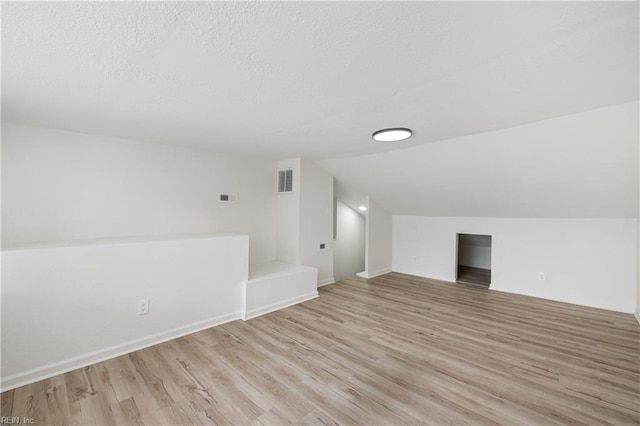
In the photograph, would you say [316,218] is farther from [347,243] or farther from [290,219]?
[347,243]

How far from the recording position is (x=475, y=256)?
254 inches

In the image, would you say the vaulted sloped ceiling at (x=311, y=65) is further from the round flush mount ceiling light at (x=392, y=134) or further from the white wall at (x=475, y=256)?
the white wall at (x=475, y=256)

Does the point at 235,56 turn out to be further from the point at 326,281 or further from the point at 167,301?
the point at 326,281

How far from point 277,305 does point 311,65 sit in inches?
119

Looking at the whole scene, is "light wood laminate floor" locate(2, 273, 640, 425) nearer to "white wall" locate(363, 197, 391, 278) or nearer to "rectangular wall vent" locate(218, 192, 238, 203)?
"rectangular wall vent" locate(218, 192, 238, 203)

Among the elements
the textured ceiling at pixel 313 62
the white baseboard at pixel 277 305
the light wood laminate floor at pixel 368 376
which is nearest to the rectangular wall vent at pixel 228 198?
the textured ceiling at pixel 313 62

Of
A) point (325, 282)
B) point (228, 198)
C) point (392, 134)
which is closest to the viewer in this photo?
point (392, 134)

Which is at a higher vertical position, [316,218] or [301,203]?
[301,203]

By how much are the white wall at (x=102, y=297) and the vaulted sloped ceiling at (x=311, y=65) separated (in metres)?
1.23

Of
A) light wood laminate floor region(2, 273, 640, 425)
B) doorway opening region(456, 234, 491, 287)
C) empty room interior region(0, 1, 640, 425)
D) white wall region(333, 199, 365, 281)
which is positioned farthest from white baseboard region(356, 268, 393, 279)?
light wood laminate floor region(2, 273, 640, 425)

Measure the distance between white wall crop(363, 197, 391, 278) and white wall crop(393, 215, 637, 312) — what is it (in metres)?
0.79

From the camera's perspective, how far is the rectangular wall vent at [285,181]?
4.48 m

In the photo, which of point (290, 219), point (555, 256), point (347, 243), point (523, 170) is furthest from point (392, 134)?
point (347, 243)

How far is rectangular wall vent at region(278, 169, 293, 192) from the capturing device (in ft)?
14.7
